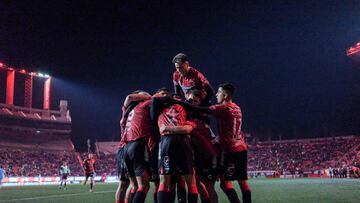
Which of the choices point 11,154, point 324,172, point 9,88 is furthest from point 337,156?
point 9,88

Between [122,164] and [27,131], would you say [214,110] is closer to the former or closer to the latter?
[122,164]

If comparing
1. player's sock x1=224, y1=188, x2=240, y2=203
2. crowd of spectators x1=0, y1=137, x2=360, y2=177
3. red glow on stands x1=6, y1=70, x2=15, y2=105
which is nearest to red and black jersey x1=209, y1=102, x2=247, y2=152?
player's sock x1=224, y1=188, x2=240, y2=203

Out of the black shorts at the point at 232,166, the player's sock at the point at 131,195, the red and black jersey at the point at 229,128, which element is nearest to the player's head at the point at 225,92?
the red and black jersey at the point at 229,128

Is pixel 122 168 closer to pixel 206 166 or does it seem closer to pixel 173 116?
pixel 206 166

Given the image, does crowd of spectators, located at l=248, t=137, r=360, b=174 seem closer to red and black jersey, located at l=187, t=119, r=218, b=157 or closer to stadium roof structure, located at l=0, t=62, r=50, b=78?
stadium roof structure, located at l=0, t=62, r=50, b=78

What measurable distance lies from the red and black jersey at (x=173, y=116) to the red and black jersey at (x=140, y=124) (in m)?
0.80

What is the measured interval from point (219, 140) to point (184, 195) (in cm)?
122

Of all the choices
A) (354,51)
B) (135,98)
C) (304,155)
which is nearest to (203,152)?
(135,98)

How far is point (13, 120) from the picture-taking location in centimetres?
6856

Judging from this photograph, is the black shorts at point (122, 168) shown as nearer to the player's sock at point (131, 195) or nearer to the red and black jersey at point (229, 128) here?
the player's sock at point (131, 195)

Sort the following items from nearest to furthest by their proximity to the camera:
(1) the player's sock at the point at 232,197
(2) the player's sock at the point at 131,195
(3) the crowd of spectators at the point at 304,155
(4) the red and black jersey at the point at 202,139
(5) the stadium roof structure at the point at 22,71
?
(4) the red and black jersey at the point at 202,139 < (1) the player's sock at the point at 232,197 < (2) the player's sock at the point at 131,195 < (3) the crowd of spectators at the point at 304,155 < (5) the stadium roof structure at the point at 22,71

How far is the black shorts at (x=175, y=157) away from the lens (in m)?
6.39

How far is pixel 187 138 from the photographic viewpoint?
21.7ft

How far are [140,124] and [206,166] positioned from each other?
146 centimetres
